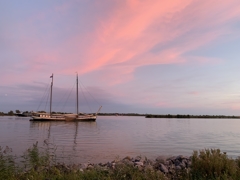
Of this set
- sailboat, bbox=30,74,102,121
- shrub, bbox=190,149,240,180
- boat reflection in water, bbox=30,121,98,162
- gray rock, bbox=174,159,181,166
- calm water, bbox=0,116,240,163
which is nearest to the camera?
shrub, bbox=190,149,240,180

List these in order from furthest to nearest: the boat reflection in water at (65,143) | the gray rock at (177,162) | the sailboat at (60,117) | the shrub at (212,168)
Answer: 1. the sailboat at (60,117)
2. the boat reflection in water at (65,143)
3. the gray rock at (177,162)
4. the shrub at (212,168)

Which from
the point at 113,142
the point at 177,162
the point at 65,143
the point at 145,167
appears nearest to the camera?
the point at 145,167

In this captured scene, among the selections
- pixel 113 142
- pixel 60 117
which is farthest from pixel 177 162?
pixel 60 117

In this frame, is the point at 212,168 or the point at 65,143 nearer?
the point at 212,168

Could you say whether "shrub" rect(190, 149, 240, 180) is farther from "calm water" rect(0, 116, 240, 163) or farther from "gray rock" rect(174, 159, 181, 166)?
"calm water" rect(0, 116, 240, 163)

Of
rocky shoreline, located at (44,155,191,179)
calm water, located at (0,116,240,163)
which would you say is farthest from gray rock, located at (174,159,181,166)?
calm water, located at (0,116,240,163)

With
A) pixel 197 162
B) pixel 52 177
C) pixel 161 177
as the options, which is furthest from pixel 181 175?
pixel 52 177

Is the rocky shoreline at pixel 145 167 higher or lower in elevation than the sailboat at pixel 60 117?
lower

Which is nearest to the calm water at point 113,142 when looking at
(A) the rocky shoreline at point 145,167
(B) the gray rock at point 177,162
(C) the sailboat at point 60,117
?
(A) the rocky shoreline at point 145,167

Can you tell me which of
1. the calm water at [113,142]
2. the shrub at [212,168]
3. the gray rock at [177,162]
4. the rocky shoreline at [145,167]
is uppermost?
the shrub at [212,168]

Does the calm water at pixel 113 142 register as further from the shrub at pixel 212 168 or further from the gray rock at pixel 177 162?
the shrub at pixel 212 168

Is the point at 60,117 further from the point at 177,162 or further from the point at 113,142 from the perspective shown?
the point at 177,162

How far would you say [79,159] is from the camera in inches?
609

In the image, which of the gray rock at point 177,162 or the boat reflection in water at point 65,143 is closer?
the gray rock at point 177,162
